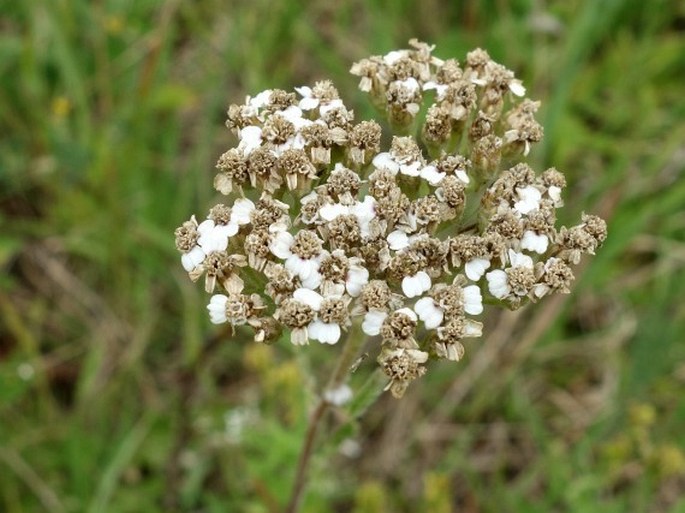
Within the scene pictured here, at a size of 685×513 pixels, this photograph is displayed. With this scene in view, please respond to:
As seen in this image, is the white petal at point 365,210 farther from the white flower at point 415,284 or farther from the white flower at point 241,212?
the white flower at point 241,212

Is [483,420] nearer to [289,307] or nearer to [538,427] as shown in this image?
[538,427]

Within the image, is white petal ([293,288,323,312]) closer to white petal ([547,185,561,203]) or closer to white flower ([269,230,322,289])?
white flower ([269,230,322,289])

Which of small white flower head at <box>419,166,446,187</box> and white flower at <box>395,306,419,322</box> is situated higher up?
small white flower head at <box>419,166,446,187</box>

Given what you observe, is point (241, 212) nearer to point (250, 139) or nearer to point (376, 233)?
point (250, 139)

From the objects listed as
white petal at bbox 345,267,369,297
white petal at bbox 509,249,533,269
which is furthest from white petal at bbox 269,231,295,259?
white petal at bbox 509,249,533,269

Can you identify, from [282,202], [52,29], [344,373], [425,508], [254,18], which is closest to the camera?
[282,202]

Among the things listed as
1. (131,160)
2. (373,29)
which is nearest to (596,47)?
(373,29)
